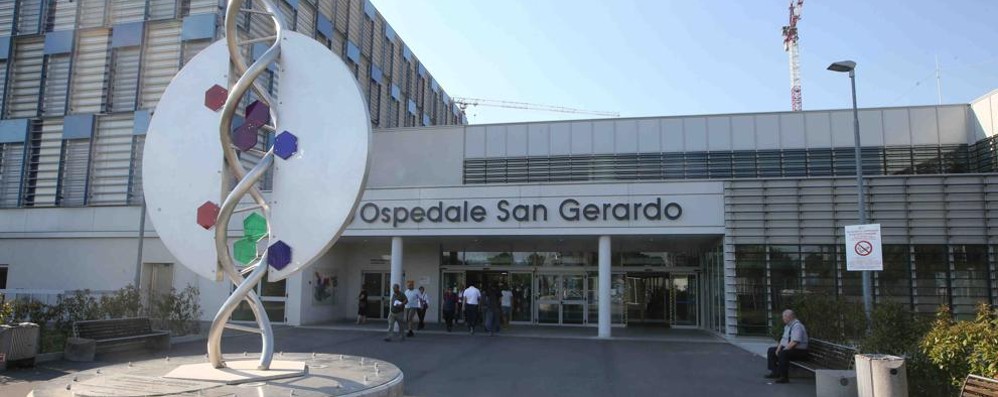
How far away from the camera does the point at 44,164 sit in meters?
26.5

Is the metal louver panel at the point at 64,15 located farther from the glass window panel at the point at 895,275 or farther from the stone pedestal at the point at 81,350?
the glass window panel at the point at 895,275

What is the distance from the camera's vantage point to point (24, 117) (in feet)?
88.6

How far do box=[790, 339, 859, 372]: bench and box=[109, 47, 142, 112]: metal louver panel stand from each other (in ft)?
79.6

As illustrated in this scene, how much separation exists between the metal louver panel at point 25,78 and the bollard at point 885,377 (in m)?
29.5

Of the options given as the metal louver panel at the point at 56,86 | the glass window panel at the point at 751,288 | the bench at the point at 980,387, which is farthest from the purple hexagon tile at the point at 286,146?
the metal louver panel at the point at 56,86

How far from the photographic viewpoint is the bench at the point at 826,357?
10.4m

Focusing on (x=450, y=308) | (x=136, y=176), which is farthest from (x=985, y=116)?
(x=136, y=176)

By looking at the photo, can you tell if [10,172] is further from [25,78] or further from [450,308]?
[450,308]

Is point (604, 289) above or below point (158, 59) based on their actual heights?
below

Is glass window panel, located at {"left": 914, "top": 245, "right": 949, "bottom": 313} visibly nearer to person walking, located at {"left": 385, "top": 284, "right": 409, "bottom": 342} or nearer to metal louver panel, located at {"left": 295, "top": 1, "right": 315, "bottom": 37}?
Answer: person walking, located at {"left": 385, "top": 284, "right": 409, "bottom": 342}

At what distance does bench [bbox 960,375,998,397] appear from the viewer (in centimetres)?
660

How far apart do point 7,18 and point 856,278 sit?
32287mm

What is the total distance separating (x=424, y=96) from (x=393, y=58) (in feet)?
25.8

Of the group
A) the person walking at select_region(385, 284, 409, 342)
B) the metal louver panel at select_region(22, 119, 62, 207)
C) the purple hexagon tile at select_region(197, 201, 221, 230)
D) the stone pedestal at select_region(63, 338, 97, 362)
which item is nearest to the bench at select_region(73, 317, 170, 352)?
the stone pedestal at select_region(63, 338, 97, 362)
